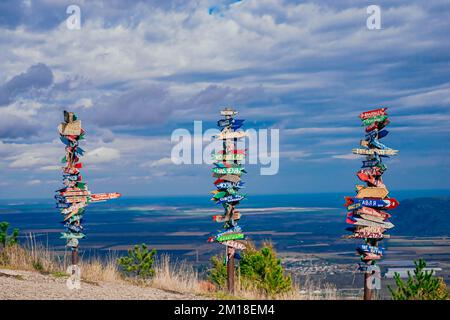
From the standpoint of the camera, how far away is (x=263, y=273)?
2102 centimetres

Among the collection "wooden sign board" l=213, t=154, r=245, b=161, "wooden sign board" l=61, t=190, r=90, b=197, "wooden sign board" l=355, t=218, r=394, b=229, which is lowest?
"wooden sign board" l=355, t=218, r=394, b=229

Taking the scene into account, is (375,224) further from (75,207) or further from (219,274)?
(75,207)

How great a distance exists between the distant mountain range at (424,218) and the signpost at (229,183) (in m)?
→ 106

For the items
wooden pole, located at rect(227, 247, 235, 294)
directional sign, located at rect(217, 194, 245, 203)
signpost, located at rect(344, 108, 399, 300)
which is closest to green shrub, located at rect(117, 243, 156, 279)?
wooden pole, located at rect(227, 247, 235, 294)

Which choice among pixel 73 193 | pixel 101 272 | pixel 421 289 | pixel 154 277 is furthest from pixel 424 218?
pixel 73 193

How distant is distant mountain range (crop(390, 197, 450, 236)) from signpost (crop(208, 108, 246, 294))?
105931mm

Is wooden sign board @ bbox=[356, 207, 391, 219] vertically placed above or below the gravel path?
above

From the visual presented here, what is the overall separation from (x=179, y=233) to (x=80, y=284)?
3845 inches

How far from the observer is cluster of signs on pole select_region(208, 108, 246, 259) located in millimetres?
18422

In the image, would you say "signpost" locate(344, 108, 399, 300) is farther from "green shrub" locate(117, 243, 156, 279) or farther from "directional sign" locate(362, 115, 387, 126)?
"green shrub" locate(117, 243, 156, 279)
